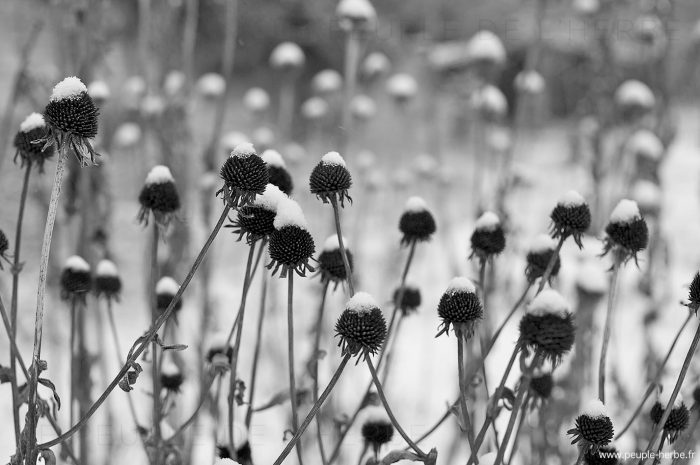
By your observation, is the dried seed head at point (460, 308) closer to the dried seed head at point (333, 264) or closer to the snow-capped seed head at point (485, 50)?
the dried seed head at point (333, 264)

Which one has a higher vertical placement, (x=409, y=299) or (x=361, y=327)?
(x=409, y=299)

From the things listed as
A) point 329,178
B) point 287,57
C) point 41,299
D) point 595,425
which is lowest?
point 595,425

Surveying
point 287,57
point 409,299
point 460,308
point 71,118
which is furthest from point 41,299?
point 287,57

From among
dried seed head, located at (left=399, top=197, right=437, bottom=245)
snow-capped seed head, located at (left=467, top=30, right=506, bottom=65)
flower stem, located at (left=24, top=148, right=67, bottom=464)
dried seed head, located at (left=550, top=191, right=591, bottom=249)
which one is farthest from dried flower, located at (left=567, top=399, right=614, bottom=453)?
snow-capped seed head, located at (left=467, top=30, right=506, bottom=65)

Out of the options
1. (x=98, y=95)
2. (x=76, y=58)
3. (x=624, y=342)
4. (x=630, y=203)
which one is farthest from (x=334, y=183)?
(x=624, y=342)

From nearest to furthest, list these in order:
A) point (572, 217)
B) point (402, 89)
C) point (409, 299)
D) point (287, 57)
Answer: point (572, 217) → point (409, 299) → point (287, 57) → point (402, 89)

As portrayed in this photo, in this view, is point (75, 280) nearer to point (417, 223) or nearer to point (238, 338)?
point (238, 338)
